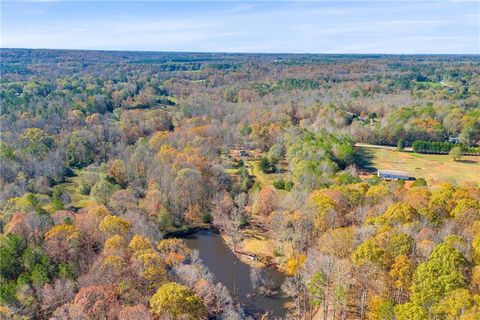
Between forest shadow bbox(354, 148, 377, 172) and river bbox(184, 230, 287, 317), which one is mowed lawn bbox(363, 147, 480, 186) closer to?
forest shadow bbox(354, 148, 377, 172)

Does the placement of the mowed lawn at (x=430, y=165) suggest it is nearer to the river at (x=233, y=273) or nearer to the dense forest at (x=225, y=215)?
the dense forest at (x=225, y=215)

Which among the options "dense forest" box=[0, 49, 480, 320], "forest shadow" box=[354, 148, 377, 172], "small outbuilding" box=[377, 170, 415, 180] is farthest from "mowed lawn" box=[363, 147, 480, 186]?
"dense forest" box=[0, 49, 480, 320]

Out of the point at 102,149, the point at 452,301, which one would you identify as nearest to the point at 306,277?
the point at 452,301

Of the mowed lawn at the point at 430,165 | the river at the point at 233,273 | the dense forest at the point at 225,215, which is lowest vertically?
the river at the point at 233,273

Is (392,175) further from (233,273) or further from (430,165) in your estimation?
(233,273)

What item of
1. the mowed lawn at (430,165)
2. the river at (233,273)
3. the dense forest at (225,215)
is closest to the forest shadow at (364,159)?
the mowed lawn at (430,165)

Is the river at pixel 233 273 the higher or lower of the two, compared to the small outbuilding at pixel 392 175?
lower
